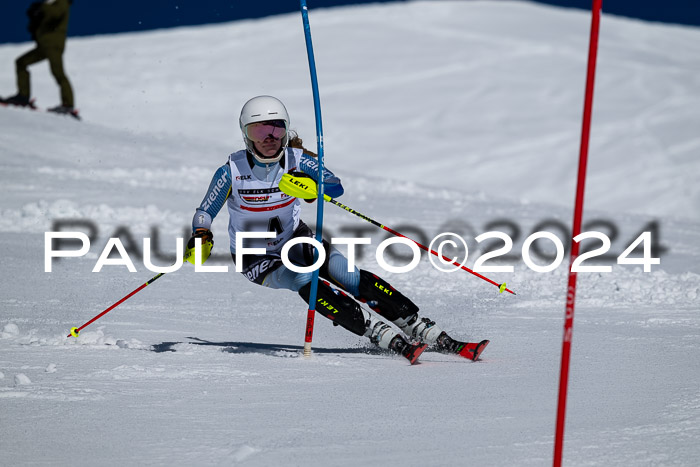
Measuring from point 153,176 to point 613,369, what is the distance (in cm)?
919

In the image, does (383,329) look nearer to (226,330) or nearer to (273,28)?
(226,330)

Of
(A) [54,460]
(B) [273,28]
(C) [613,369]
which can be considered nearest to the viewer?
(A) [54,460]

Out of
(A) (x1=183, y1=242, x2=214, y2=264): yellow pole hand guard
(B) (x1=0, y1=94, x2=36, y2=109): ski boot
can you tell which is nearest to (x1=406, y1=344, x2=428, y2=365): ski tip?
(A) (x1=183, y1=242, x2=214, y2=264): yellow pole hand guard

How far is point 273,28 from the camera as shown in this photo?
33.3 metres

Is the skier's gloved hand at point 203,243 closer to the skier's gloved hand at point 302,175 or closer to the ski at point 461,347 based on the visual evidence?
the skier's gloved hand at point 302,175

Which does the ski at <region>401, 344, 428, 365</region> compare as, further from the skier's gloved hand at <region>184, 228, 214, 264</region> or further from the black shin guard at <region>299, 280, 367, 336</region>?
the skier's gloved hand at <region>184, 228, 214, 264</region>

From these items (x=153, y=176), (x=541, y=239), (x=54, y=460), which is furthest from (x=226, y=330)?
(x=153, y=176)

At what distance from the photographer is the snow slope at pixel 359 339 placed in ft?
10.2

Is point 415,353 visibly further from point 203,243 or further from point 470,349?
point 203,243

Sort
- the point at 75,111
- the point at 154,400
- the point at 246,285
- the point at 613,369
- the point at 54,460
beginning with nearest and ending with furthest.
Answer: the point at 54,460, the point at 154,400, the point at 613,369, the point at 246,285, the point at 75,111

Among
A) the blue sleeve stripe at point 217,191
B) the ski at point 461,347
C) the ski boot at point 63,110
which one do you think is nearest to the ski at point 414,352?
the ski at point 461,347

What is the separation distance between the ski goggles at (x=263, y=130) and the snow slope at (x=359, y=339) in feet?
3.79

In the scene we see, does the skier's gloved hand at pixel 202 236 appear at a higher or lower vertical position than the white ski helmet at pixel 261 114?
lower

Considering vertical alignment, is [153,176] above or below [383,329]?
above
